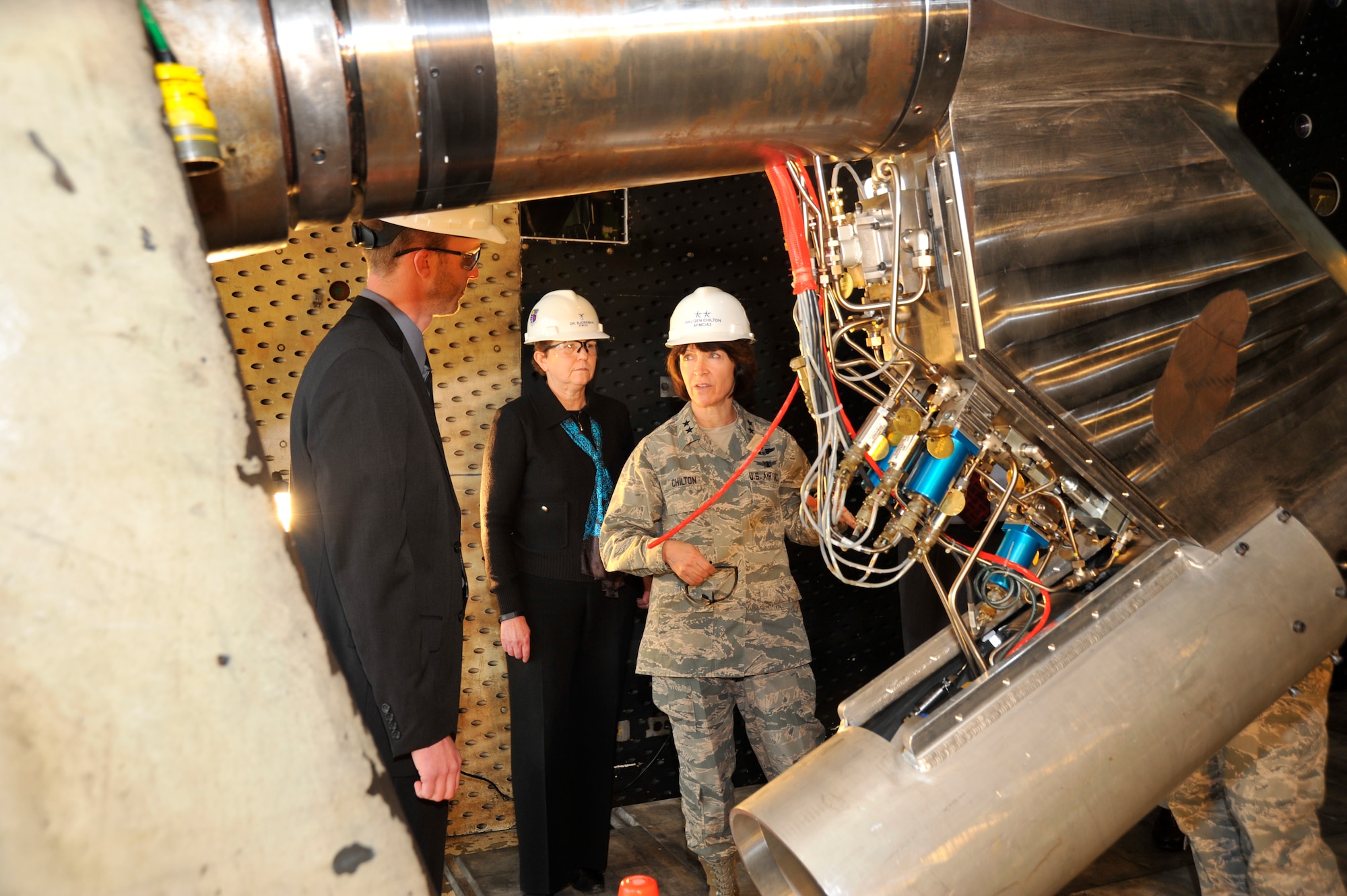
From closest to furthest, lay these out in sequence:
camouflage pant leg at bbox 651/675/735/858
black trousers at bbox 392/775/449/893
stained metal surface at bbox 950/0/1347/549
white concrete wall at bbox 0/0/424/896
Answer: white concrete wall at bbox 0/0/424/896 → stained metal surface at bbox 950/0/1347/549 → black trousers at bbox 392/775/449/893 → camouflage pant leg at bbox 651/675/735/858

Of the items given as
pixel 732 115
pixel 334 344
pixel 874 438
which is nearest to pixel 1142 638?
pixel 874 438

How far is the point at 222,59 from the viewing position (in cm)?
100

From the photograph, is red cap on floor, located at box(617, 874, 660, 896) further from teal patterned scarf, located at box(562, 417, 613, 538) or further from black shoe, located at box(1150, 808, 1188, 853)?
black shoe, located at box(1150, 808, 1188, 853)

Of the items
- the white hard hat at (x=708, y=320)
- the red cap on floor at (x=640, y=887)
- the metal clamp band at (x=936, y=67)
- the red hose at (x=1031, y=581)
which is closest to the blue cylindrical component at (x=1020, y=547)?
the red hose at (x=1031, y=581)

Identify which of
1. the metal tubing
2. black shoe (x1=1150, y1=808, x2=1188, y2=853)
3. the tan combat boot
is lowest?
black shoe (x1=1150, y1=808, x2=1188, y2=853)

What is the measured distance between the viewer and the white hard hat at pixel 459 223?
1.94m

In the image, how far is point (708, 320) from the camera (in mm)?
3270

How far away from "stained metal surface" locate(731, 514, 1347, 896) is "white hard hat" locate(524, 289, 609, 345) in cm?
235

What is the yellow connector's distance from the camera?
0.92m

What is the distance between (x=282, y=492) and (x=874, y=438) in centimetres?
258

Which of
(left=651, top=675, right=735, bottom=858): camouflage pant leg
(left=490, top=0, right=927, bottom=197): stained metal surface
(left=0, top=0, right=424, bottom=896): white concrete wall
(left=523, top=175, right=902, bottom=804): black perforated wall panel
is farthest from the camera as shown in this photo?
(left=523, top=175, right=902, bottom=804): black perforated wall panel

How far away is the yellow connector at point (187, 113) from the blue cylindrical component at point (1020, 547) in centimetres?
136

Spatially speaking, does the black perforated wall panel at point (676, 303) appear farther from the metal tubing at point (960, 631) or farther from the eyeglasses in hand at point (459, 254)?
the metal tubing at point (960, 631)

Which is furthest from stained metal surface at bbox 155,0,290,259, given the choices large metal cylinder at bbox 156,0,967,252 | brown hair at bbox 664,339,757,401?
brown hair at bbox 664,339,757,401
